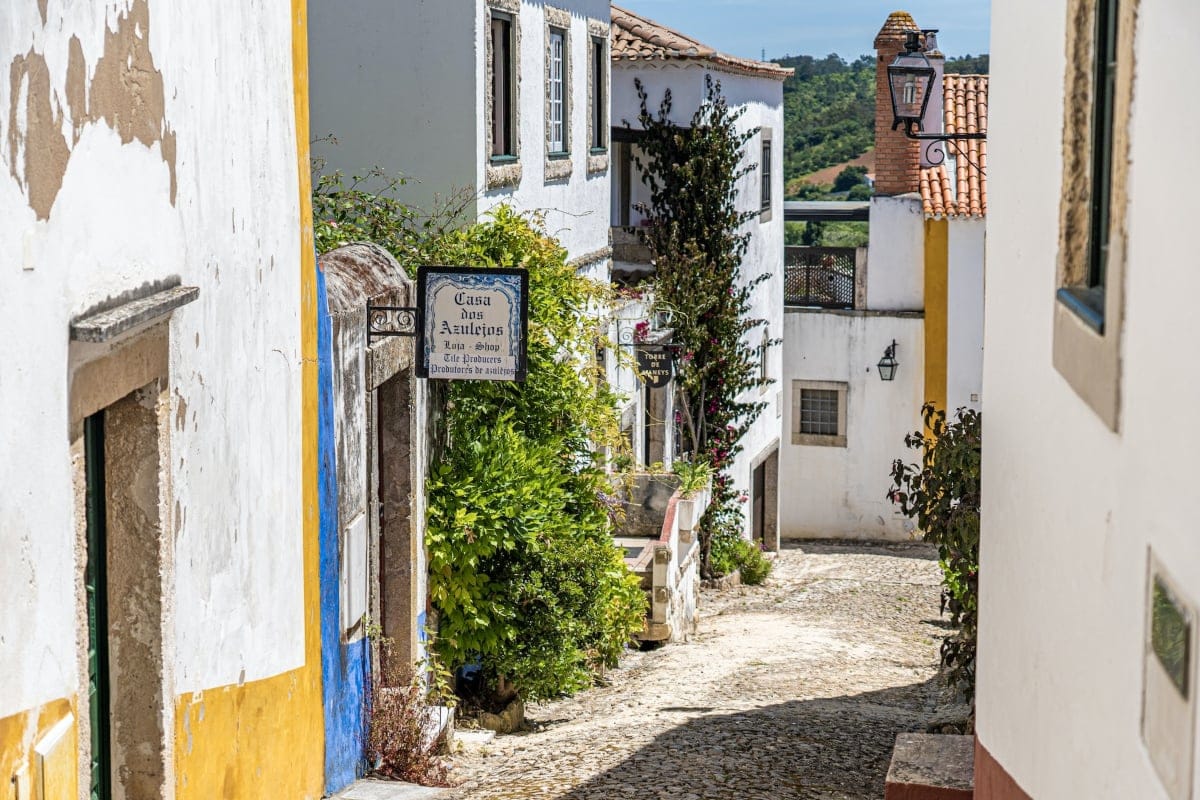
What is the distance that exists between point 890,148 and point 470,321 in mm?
16809

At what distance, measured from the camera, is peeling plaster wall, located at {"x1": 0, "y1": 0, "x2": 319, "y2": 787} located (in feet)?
12.5

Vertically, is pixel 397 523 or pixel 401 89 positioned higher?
pixel 401 89

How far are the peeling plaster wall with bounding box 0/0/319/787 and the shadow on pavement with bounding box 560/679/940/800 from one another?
2305 mm

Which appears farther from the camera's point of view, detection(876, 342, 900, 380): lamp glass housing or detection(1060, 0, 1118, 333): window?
detection(876, 342, 900, 380): lamp glass housing

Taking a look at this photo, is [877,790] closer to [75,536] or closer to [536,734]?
[536,734]

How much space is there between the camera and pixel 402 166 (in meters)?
12.1

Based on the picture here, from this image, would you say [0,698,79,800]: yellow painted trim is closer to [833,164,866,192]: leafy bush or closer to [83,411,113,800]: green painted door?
[83,411,113,800]: green painted door

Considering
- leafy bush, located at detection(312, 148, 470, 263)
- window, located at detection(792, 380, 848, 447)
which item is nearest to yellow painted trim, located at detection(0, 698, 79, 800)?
leafy bush, located at detection(312, 148, 470, 263)

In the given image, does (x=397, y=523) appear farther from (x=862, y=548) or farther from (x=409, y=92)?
(x=862, y=548)

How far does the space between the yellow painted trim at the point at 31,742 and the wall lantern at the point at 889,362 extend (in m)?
21.7

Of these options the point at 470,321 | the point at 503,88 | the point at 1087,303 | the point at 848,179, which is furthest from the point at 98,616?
the point at 848,179

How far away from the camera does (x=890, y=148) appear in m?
24.6

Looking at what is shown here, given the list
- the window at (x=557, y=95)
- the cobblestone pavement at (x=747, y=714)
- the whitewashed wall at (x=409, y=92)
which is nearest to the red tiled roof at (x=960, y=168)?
the cobblestone pavement at (x=747, y=714)

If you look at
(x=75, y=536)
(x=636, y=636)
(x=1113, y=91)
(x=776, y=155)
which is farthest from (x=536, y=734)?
(x=776, y=155)
